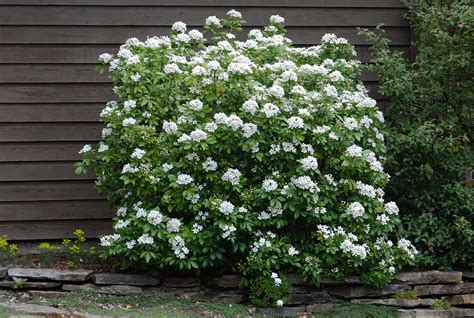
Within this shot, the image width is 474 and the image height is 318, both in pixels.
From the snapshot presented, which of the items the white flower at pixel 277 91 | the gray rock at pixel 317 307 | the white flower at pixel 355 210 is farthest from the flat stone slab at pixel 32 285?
the white flower at pixel 355 210

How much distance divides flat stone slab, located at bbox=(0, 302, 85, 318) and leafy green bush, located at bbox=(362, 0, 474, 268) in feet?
9.85

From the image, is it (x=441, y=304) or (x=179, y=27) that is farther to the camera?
(x=179, y=27)

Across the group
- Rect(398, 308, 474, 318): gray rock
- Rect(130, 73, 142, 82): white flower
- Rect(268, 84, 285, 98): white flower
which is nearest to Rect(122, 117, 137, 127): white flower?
Rect(130, 73, 142, 82): white flower

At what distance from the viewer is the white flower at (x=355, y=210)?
593cm

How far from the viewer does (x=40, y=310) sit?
18.2 feet

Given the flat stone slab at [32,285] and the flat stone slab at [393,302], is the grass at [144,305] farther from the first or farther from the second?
the flat stone slab at [393,302]

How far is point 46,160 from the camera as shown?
23.1 feet

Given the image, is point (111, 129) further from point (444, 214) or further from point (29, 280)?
point (444, 214)

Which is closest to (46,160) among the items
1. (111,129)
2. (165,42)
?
(111,129)

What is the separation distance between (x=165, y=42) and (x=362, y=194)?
84.1 inches

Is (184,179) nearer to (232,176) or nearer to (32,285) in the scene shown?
(232,176)

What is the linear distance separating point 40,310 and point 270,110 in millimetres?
2332

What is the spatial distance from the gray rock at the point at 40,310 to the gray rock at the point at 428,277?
2.70 m

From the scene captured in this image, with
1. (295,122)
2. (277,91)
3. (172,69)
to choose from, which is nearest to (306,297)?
Result: (295,122)
